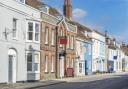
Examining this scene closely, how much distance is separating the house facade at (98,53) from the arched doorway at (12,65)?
1630 inches

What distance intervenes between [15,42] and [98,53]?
4812cm

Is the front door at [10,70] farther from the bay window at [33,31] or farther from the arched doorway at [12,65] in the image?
the bay window at [33,31]

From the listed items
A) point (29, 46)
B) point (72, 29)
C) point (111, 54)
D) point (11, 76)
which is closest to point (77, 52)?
point (72, 29)

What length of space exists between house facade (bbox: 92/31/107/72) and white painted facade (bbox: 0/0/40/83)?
36.7m

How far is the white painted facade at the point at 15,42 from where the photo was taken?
41.2 m

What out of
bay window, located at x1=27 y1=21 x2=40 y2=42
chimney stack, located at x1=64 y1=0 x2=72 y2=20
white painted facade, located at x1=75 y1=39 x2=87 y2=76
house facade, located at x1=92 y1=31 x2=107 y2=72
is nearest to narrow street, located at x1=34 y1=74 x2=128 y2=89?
bay window, located at x1=27 y1=21 x2=40 y2=42

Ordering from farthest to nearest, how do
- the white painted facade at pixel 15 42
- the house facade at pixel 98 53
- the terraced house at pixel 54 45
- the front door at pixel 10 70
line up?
the house facade at pixel 98 53 → the terraced house at pixel 54 45 → the front door at pixel 10 70 → the white painted facade at pixel 15 42

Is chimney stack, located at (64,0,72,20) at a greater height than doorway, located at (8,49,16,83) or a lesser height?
greater

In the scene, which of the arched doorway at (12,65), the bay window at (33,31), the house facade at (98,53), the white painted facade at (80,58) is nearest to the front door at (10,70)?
the arched doorway at (12,65)

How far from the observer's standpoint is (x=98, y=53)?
297ft

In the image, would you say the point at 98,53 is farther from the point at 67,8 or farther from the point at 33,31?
the point at 33,31

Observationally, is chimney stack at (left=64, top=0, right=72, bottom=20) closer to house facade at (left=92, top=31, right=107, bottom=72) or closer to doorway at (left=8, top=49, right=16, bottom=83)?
house facade at (left=92, top=31, right=107, bottom=72)

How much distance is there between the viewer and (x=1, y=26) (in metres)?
40.7

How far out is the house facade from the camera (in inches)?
3378
